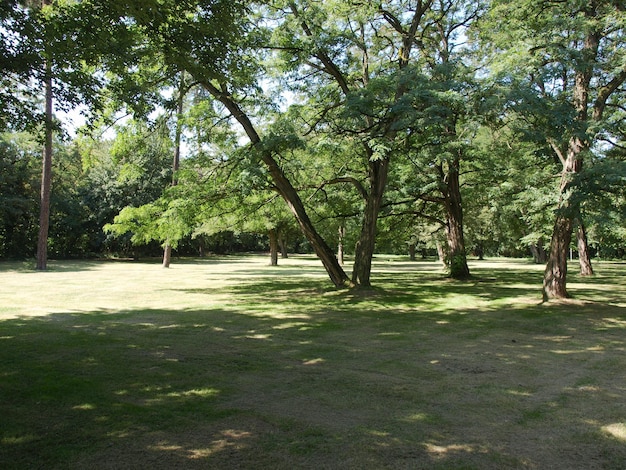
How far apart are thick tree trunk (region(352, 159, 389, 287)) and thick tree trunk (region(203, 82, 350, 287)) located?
657mm

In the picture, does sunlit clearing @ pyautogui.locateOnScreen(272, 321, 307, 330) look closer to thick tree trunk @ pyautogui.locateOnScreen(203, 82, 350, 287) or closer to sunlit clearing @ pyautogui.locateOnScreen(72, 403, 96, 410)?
sunlit clearing @ pyautogui.locateOnScreen(72, 403, 96, 410)

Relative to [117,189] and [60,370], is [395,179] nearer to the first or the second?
[60,370]

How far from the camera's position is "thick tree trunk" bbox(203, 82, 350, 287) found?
13719 mm

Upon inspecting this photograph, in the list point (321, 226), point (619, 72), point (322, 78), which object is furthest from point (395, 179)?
point (321, 226)

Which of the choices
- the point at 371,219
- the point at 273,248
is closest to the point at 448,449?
the point at 371,219

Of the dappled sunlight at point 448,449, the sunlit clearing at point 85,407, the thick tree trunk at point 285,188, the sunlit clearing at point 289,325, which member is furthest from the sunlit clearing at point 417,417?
the thick tree trunk at point 285,188

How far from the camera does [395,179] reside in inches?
795

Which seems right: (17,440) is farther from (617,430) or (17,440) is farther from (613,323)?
(613,323)

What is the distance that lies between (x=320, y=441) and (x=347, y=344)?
3776 mm

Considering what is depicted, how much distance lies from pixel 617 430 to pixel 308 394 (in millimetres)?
2778

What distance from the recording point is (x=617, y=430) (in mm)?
3820

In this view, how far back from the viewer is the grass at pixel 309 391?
334 cm

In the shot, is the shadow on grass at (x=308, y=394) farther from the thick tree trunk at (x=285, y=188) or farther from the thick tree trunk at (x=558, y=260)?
the thick tree trunk at (x=285, y=188)

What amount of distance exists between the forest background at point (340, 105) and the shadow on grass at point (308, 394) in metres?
3.46
